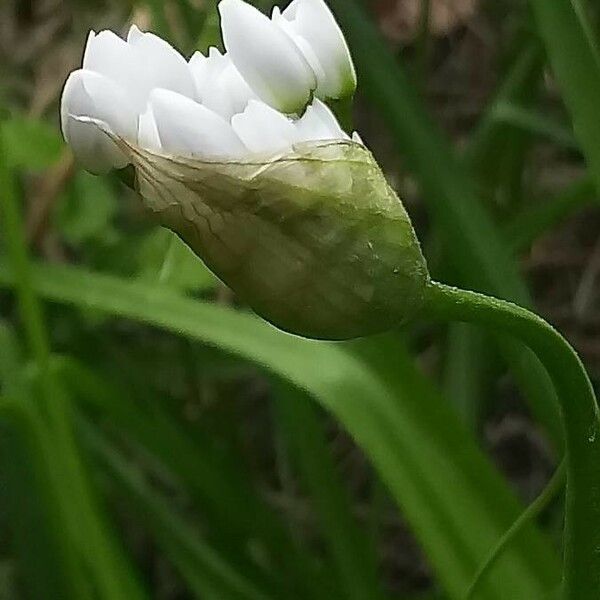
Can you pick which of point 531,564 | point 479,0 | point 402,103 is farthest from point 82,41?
point 531,564

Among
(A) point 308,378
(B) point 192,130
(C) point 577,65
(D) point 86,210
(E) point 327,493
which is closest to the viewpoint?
(B) point 192,130

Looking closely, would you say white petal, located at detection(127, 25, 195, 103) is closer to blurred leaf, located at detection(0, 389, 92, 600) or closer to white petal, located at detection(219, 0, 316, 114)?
white petal, located at detection(219, 0, 316, 114)

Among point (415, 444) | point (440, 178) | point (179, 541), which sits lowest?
point (179, 541)

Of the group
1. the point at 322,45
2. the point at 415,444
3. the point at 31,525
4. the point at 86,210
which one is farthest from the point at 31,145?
the point at 322,45

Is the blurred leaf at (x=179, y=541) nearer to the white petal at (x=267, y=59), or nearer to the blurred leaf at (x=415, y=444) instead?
the blurred leaf at (x=415, y=444)

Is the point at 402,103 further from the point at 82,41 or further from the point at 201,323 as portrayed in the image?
the point at 82,41

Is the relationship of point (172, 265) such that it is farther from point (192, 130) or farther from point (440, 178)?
point (192, 130)
